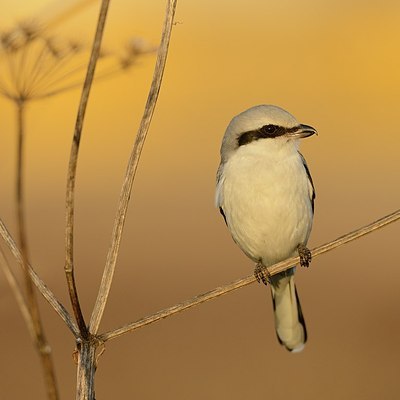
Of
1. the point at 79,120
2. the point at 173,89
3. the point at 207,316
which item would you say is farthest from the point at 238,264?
the point at 79,120

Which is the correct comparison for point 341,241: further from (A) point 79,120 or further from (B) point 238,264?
(B) point 238,264

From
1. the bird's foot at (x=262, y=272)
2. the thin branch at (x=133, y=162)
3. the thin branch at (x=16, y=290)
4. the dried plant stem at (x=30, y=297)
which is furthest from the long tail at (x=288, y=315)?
the dried plant stem at (x=30, y=297)

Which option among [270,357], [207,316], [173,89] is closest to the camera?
[270,357]

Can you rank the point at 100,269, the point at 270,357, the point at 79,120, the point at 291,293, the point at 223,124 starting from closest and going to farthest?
the point at 79,120 → the point at 291,293 → the point at 270,357 → the point at 100,269 → the point at 223,124

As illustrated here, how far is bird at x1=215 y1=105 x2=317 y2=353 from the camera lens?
12.7 feet

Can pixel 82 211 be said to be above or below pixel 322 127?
below

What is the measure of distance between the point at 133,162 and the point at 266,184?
69.8 inches

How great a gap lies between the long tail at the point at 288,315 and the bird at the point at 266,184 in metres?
0.55

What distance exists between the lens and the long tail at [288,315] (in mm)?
4598

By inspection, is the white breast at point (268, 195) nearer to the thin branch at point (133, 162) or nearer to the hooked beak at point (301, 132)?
the hooked beak at point (301, 132)

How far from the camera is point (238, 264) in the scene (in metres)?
12.0

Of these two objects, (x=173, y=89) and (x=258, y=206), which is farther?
(x=173, y=89)

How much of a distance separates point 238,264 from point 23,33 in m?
9.96

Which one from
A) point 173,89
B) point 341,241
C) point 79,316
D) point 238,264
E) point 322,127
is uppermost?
point 173,89
